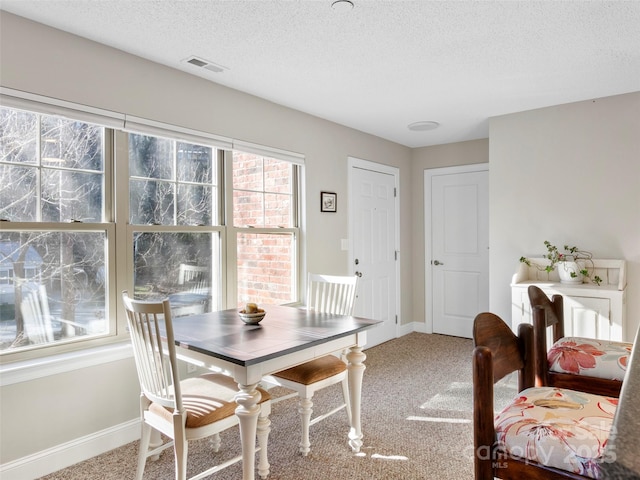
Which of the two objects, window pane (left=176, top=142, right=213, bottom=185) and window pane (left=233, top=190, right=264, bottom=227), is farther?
window pane (left=233, top=190, right=264, bottom=227)

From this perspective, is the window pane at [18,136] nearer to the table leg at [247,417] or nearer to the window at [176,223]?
the window at [176,223]

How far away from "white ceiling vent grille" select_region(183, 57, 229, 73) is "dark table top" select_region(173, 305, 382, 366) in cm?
163

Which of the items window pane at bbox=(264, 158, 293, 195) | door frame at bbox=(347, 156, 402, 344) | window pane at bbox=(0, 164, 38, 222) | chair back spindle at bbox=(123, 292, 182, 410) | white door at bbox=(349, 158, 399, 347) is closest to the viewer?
chair back spindle at bbox=(123, 292, 182, 410)

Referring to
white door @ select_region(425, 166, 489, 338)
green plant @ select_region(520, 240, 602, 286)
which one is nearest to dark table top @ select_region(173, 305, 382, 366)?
green plant @ select_region(520, 240, 602, 286)

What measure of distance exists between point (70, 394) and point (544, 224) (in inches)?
149

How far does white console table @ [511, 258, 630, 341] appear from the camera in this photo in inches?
119

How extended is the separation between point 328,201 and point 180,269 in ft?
5.45

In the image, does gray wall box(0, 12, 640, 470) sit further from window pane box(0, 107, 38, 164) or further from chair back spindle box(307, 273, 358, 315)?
chair back spindle box(307, 273, 358, 315)

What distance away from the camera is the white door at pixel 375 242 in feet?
14.8

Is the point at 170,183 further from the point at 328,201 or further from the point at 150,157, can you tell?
the point at 328,201

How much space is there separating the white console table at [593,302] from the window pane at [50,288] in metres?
3.05

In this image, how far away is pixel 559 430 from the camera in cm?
126

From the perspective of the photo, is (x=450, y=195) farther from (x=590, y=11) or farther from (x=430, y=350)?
(x=590, y=11)

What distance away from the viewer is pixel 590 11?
2115 millimetres
